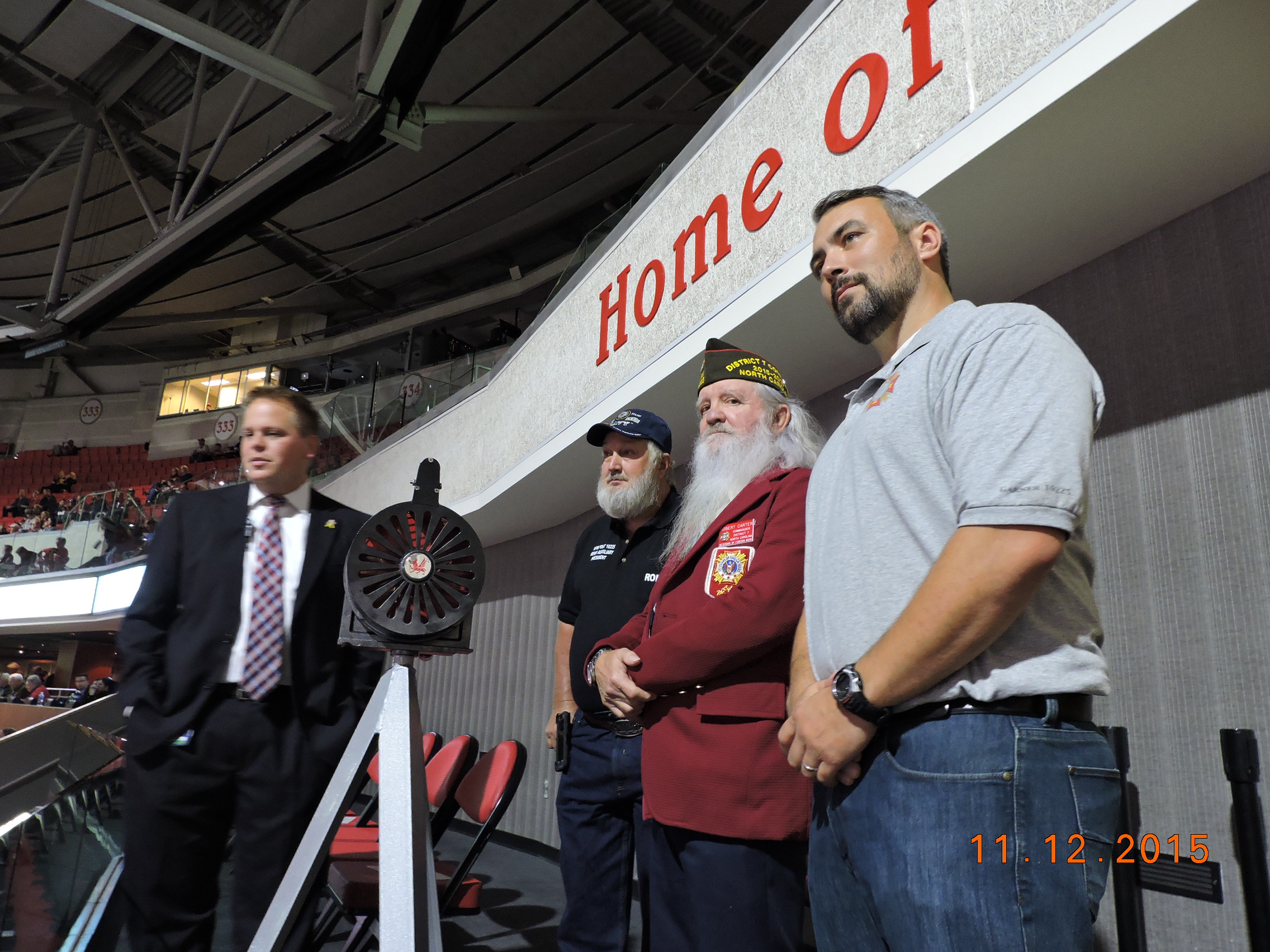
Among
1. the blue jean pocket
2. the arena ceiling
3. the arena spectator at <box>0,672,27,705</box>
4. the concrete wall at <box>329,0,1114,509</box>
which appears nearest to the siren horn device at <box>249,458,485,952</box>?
the blue jean pocket

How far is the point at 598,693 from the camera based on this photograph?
1842 millimetres

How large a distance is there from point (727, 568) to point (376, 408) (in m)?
7.86

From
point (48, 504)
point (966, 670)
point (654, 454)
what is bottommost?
point (966, 670)

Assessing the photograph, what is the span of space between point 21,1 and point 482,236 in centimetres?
680

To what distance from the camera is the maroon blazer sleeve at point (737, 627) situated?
1242 mm

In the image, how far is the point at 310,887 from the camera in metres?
1.28

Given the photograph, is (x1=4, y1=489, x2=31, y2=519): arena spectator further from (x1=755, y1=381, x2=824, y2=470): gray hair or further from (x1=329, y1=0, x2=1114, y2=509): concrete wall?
(x1=755, y1=381, x2=824, y2=470): gray hair

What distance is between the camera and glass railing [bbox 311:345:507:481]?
25.5ft

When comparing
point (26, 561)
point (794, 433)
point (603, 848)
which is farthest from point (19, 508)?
point (794, 433)

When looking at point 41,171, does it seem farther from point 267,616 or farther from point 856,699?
point 856,699

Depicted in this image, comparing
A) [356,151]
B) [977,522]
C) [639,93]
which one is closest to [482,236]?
[639,93]

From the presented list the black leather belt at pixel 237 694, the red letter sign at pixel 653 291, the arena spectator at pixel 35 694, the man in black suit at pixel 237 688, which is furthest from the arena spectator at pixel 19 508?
the black leather belt at pixel 237 694

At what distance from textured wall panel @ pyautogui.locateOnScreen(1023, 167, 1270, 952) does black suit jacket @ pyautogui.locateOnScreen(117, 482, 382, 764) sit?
6.13 feet

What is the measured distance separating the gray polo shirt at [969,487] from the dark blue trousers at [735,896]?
1.44ft
